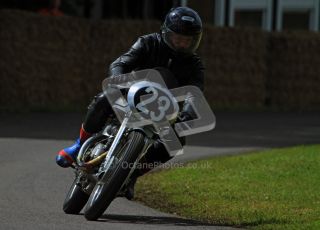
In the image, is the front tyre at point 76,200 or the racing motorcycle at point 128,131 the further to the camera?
the front tyre at point 76,200

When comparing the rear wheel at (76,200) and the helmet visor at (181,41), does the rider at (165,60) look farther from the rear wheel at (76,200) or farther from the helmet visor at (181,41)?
the rear wheel at (76,200)

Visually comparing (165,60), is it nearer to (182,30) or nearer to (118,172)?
(182,30)

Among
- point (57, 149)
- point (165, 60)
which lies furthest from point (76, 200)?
Result: point (57, 149)

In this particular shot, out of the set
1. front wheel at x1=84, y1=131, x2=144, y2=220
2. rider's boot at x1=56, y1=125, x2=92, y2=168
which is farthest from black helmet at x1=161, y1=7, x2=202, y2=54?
rider's boot at x1=56, y1=125, x2=92, y2=168

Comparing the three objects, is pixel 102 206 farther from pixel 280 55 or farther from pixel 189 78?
pixel 280 55

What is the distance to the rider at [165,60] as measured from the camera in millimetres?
7934

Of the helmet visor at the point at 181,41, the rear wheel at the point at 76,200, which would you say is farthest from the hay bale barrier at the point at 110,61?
the helmet visor at the point at 181,41

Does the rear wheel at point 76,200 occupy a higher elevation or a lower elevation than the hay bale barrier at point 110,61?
higher

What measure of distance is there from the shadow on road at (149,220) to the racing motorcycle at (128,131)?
0.25 metres

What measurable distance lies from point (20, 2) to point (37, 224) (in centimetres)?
1427

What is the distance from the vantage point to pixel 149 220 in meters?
8.16

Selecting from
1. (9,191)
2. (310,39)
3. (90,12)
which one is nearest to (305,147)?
(9,191)

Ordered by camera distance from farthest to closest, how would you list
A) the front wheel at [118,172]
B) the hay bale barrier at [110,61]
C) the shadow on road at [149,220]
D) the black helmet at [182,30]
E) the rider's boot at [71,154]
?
the hay bale barrier at [110,61] → the rider's boot at [71,154] → the shadow on road at [149,220] → the black helmet at [182,30] → the front wheel at [118,172]

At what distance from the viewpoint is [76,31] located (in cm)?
1941
